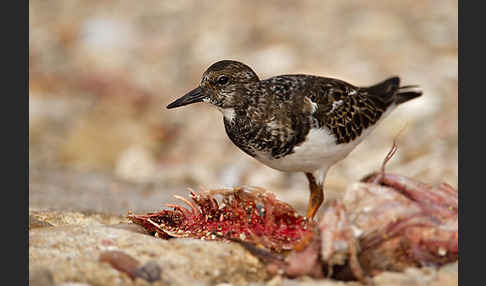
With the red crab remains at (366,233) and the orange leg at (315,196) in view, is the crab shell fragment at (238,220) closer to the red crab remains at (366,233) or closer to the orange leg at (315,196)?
the red crab remains at (366,233)

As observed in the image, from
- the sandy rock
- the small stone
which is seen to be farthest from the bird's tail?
the small stone

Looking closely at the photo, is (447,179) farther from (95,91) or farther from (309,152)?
(95,91)

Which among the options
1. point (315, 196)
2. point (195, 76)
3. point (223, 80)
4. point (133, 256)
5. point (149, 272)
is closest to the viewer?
point (149, 272)

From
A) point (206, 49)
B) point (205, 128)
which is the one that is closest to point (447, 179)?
point (205, 128)

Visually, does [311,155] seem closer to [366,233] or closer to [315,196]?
[315,196]

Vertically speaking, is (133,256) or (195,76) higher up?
(195,76)

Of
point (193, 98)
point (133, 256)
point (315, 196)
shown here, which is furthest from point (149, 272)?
point (315, 196)

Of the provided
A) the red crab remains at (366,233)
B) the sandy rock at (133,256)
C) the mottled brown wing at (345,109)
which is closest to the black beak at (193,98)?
the mottled brown wing at (345,109)

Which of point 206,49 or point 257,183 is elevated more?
point 206,49
